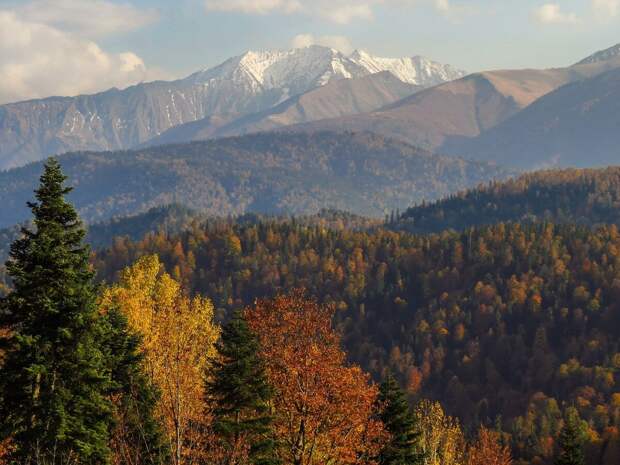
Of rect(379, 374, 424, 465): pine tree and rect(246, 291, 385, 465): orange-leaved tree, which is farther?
rect(379, 374, 424, 465): pine tree

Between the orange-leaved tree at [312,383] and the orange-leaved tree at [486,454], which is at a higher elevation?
the orange-leaved tree at [312,383]

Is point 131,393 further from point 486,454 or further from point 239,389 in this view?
point 486,454

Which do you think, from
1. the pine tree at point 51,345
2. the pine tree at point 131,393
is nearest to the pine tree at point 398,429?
the pine tree at point 131,393

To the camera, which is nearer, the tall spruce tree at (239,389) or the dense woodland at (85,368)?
the dense woodland at (85,368)

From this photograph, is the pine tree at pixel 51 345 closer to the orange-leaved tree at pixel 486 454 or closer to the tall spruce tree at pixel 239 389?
the tall spruce tree at pixel 239 389

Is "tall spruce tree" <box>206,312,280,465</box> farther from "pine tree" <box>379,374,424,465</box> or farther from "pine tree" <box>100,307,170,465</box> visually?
"pine tree" <box>379,374,424,465</box>

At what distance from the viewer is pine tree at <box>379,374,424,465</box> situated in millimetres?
58438

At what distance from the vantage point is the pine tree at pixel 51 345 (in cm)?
3978

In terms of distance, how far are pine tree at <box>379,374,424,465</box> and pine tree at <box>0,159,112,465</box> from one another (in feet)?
80.1

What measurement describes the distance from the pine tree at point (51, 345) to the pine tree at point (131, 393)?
3450mm

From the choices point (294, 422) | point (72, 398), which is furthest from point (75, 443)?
point (294, 422)

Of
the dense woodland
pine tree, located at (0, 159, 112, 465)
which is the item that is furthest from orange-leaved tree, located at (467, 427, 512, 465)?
pine tree, located at (0, 159, 112, 465)

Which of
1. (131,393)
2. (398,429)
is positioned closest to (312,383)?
(131,393)

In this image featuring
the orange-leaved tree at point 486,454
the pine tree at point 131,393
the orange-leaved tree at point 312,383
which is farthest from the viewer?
the orange-leaved tree at point 486,454
